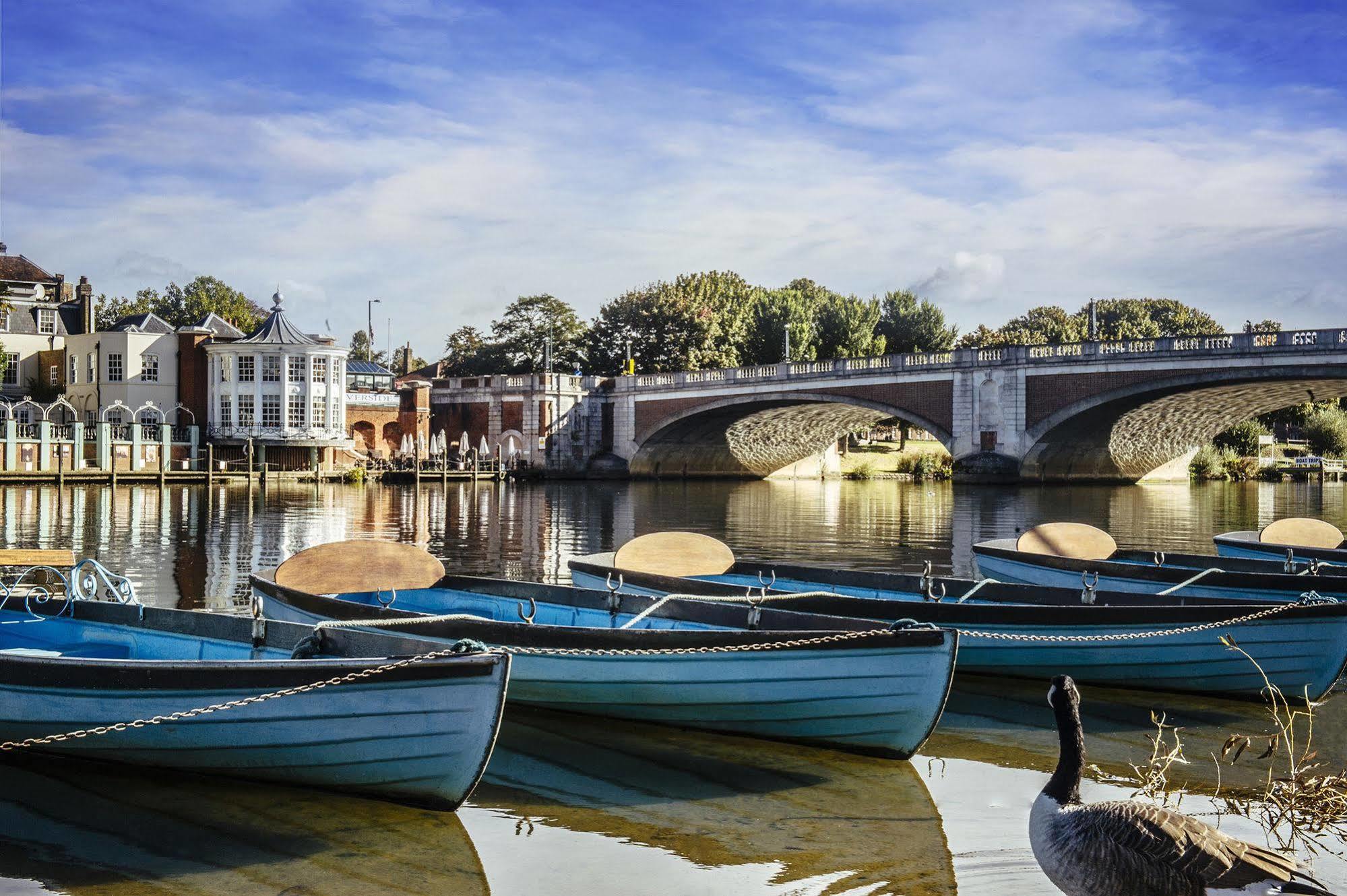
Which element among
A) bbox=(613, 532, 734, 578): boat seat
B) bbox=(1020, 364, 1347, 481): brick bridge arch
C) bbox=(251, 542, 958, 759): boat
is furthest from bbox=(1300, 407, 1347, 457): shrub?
bbox=(251, 542, 958, 759): boat

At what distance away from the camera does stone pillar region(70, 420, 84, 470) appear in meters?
43.3

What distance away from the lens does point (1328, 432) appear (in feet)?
213

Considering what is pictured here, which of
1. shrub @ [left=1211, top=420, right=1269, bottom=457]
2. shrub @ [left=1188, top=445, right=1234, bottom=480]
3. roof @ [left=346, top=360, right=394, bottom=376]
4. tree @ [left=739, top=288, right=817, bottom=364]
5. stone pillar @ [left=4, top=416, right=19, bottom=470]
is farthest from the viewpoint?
tree @ [left=739, top=288, right=817, bottom=364]

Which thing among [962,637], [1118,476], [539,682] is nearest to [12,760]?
[539,682]

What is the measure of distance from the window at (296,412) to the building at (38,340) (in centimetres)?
1137

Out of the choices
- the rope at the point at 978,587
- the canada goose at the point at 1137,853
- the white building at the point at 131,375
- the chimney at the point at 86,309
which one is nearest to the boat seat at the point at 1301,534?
the rope at the point at 978,587

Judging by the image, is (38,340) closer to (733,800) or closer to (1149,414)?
(1149,414)

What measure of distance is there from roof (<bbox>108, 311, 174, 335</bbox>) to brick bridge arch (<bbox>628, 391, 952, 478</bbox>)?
20.9m

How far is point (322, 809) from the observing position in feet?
21.4

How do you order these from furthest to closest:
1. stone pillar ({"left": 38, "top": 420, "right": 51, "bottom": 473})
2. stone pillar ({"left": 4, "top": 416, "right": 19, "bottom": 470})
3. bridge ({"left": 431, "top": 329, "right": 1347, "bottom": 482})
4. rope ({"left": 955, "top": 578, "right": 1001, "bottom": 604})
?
1. stone pillar ({"left": 38, "top": 420, "right": 51, "bottom": 473})
2. stone pillar ({"left": 4, "top": 416, "right": 19, "bottom": 470})
3. bridge ({"left": 431, "top": 329, "right": 1347, "bottom": 482})
4. rope ({"left": 955, "top": 578, "right": 1001, "bottom": 604})

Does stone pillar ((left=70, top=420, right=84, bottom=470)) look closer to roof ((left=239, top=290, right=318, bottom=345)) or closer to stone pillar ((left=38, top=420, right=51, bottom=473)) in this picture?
stone pillar ((left=38, top=420, right=51, bottom=473))

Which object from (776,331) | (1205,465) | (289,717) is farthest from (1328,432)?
(289,717)

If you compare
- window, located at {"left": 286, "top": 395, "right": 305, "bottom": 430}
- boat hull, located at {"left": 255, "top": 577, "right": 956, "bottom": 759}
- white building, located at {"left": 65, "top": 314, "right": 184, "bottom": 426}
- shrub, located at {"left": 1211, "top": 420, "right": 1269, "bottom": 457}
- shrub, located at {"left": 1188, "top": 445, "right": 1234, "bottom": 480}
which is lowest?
boat hull, located at {"left": 255, "top": 577, "right": 956, "bottom": 759}

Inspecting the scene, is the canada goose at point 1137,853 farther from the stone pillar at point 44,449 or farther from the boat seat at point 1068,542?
the stone pillar at point 44,449
